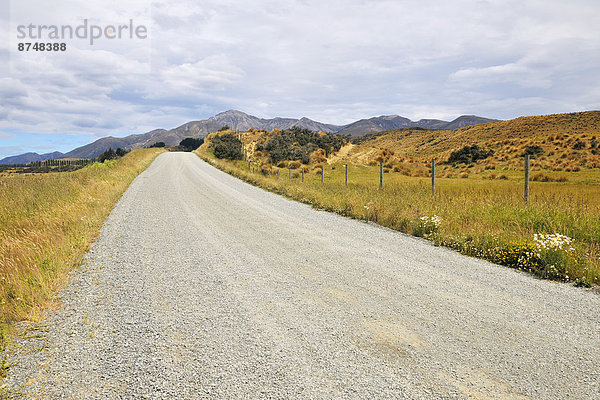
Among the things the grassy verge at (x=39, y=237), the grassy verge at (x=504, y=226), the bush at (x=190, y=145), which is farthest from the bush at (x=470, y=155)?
the bush at (x=190, y=145)

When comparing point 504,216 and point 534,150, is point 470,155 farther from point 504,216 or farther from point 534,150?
point 504,216

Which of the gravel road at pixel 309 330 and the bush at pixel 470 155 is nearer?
the gravel road at pixel 309 330

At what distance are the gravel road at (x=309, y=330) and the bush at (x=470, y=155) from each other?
3280 centimetres

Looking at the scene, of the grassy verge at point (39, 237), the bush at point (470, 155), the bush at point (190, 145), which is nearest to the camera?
the grassy verge at point (39, 237)

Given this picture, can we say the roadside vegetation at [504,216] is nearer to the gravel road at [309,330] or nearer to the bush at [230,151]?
the gravel road at [309,330]

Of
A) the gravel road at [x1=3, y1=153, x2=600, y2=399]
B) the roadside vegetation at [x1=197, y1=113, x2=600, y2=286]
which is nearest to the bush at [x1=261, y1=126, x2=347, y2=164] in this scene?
the roadside vegetation at [x1=197, y1=113, x2=600, y2=286]

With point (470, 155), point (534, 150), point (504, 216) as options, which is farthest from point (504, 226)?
point (470, 155)

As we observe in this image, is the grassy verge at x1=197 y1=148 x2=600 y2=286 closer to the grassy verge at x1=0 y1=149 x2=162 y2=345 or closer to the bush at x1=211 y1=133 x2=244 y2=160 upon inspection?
the grassy verge at x1=0 y1=149 x2=162 y2=345

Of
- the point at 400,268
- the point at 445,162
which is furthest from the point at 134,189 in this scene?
the point at 445,162

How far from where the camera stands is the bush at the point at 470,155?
3503 centimetres

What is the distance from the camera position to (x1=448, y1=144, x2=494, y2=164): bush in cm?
3503

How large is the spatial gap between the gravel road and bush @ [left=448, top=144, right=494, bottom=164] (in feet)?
108

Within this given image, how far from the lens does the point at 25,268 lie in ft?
15.8

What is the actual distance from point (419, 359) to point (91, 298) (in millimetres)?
4097
